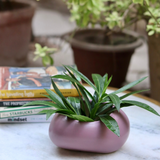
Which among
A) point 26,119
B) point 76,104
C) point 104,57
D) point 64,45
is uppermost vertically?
point 76,104

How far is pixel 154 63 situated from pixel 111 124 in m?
0.88

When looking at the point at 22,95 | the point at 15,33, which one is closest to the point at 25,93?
the point at 22,95

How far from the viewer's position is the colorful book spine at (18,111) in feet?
2.21

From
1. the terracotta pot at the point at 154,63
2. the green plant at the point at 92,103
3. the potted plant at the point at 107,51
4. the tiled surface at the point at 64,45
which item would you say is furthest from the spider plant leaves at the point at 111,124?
the tiled surface at the point at 64,45

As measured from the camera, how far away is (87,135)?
0.52 m

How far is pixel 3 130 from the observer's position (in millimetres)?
658

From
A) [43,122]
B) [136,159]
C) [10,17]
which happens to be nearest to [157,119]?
[136,159]

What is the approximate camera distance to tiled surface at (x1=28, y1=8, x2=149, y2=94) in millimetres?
2042

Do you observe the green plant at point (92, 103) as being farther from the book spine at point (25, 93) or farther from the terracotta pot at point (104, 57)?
the terracotta pot at point (104, 57)

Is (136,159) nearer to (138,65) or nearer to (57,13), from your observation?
(138,65)

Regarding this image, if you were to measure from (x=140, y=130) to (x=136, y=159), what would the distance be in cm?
13

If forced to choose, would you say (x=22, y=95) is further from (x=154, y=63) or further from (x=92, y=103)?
(x=154, y=63)

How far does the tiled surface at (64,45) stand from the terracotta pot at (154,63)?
43 cm

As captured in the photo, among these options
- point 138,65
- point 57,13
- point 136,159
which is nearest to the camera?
point 136,159
